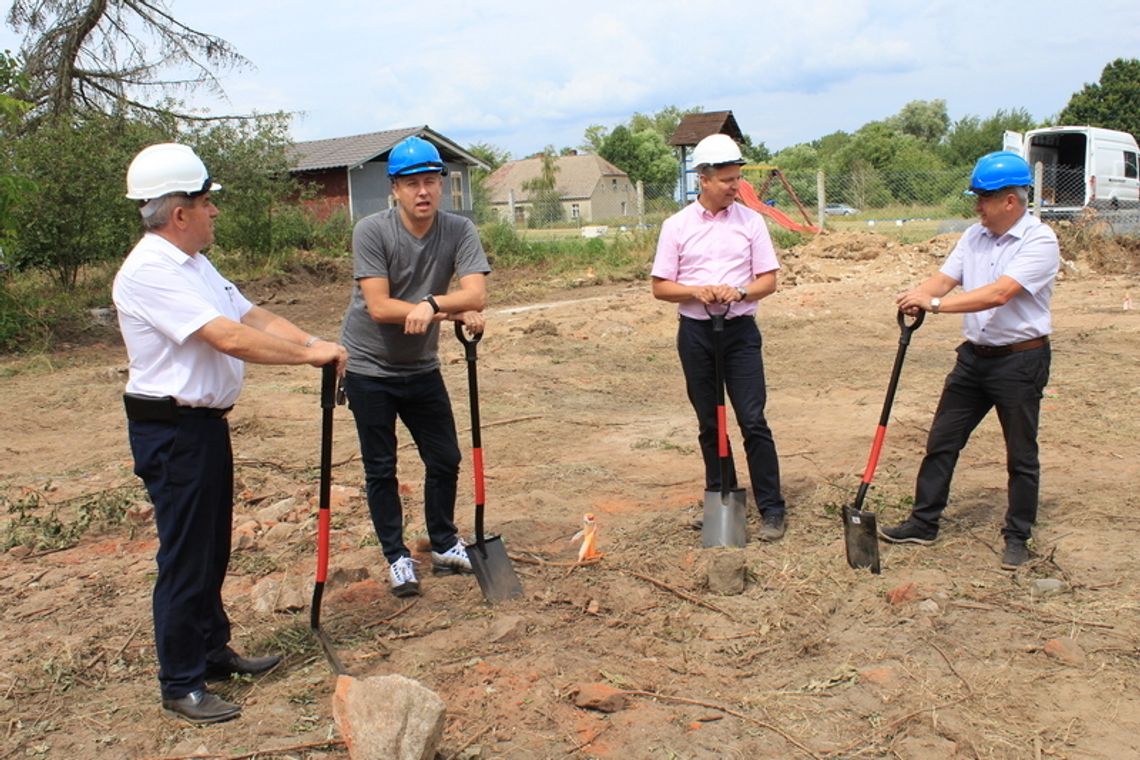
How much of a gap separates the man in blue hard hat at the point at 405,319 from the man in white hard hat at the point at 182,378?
30.7 inches

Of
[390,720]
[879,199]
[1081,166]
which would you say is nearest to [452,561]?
[390,720]

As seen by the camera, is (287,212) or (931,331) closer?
(931,331)

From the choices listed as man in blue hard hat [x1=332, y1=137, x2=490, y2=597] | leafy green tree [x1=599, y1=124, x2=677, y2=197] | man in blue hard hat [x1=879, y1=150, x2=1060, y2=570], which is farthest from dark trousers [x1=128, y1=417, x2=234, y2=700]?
leafy green tree [x1=599, y1=124, x2=677, y2=197]

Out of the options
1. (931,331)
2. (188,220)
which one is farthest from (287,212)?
(188,220)

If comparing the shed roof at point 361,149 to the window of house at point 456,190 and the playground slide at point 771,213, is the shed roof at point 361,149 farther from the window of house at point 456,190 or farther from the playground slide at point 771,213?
the playground slide at point 771,213

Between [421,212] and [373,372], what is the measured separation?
73 centimetres

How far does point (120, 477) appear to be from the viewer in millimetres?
6891

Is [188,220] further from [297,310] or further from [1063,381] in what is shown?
[297,310]

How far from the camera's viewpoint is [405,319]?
14.0ft

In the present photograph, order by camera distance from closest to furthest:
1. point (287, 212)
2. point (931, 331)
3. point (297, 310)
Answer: point (931, 331) < point (297, 310) < point (287, 212)

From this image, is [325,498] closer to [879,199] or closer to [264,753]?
[264,753]

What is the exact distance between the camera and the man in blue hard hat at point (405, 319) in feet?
14.2

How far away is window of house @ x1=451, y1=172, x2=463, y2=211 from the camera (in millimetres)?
34759

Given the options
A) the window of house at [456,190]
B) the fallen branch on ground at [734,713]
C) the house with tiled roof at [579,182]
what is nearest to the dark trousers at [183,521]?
the fallen branch on ground at [734,713]
